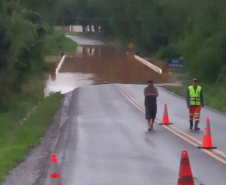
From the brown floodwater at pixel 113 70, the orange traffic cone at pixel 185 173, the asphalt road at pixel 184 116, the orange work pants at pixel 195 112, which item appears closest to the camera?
the orange traffic cone at pixel 185 173

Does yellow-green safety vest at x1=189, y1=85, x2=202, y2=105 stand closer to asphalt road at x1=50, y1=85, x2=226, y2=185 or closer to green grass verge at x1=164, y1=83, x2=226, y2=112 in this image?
asphalt road at x1=50, y1=85, x2=226, y2=185

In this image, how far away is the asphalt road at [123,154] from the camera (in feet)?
35.8

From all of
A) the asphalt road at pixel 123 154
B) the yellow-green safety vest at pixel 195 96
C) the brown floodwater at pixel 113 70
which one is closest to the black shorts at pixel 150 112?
the asphalt road at pixel 123 154

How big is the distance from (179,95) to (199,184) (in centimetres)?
2580

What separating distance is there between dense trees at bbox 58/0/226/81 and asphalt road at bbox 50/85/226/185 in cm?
1768

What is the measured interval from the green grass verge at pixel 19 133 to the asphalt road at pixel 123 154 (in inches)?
34.8

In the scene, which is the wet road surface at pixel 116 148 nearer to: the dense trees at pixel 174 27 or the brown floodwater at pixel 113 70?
the dense trees at pixel 174 27

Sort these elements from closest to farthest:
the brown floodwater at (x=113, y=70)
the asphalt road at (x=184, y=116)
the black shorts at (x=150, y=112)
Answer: the asphalt road at (x=184, y=116), the black shorts at (x=150, y=112), the brown floodwater at (x=113, y=70)

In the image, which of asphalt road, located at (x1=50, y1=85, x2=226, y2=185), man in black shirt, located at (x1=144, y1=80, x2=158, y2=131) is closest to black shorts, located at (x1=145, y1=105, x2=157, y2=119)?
man in black shirt, located at (x1=144, y1=80, x2=158, y2=131)

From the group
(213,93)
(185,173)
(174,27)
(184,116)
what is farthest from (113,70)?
(185,173)

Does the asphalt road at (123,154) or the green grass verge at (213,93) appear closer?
the asphalt road at (123,154)

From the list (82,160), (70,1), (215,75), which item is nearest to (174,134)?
(82,160)

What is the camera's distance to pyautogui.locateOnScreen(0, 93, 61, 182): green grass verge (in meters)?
13.4

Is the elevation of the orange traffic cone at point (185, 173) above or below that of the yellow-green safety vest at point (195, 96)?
above
